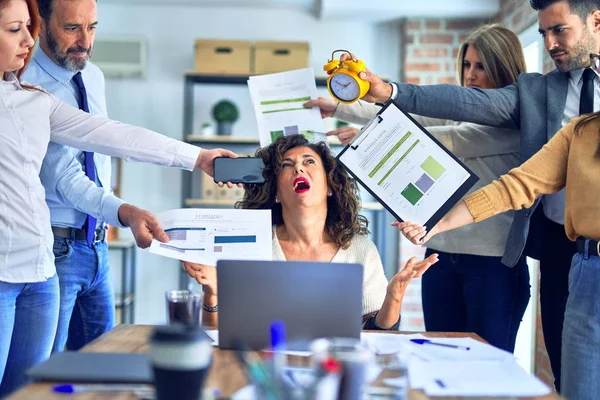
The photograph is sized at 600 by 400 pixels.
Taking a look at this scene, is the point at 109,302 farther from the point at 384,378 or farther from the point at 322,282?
the point at 384,378

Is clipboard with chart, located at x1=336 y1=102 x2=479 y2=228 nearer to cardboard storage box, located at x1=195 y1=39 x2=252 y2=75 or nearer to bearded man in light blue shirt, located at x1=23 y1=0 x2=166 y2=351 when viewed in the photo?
bearded man in light blue shirt, located at x1=23 y1=0 x2=166 y2=351

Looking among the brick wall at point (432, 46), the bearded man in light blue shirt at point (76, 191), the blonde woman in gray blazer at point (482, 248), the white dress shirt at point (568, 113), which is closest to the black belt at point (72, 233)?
the bearded man in light blue shirt at point (76, 191)

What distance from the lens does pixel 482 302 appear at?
219 cm

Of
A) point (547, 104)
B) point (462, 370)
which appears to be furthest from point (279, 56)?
point (462, 370)

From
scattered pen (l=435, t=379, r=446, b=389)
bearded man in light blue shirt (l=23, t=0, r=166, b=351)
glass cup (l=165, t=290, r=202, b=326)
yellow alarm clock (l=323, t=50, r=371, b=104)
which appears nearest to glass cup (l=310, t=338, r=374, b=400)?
scattered pen (l=435, t=379, r=446, b=389)

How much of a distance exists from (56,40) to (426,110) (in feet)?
3.79

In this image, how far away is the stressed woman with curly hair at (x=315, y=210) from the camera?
2094mm

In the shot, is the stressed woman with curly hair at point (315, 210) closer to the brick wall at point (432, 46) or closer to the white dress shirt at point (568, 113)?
the white dress shirt at point (568, 113)

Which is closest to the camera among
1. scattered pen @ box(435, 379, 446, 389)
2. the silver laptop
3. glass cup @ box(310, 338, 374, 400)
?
glass cup @ box(310, 338, 374, 400)

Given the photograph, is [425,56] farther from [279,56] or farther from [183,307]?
[183,307]

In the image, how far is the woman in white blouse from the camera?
162cm

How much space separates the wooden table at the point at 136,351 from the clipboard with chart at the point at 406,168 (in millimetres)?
399

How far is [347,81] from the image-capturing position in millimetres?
2102

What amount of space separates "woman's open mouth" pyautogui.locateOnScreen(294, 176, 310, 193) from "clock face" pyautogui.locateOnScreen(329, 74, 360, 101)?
274 mm
